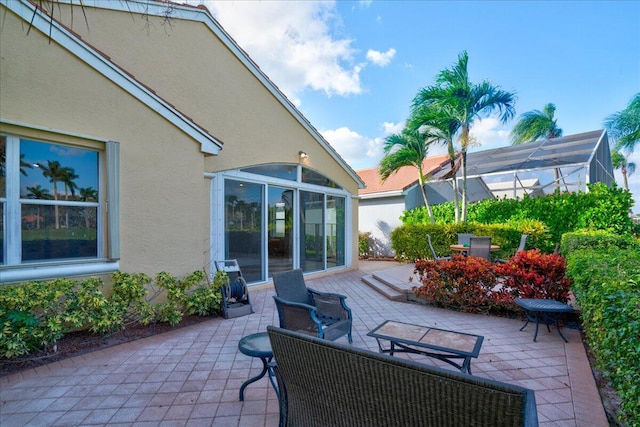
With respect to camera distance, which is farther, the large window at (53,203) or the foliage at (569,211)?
the foliage at (569,211)

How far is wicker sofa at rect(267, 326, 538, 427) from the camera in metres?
1.17

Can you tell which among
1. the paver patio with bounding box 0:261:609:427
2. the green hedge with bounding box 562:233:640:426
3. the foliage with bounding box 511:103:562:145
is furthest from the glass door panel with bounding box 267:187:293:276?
the foliage with bounding box 511:103:562:145

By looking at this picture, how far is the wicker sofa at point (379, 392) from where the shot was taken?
1.17 metres

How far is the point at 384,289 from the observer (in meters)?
8.04

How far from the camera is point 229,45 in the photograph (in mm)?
8094

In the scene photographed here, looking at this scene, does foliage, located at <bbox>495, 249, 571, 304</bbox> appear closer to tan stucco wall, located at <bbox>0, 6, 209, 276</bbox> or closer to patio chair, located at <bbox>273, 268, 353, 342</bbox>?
patio chair, located at <bbox>273, 268, 353, 342</bbox>

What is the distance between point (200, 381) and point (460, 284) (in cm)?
496

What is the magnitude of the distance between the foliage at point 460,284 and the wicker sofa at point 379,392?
5.15 meters

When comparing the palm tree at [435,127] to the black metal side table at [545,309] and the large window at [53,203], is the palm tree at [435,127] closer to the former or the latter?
the black metal side table at [545,309]

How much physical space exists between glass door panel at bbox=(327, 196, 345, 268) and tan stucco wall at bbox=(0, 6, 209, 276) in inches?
198

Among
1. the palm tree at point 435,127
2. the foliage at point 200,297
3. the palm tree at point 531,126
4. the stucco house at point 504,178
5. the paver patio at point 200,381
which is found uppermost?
the palm tree at point 531,126

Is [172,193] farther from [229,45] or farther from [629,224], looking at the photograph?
[629,224]

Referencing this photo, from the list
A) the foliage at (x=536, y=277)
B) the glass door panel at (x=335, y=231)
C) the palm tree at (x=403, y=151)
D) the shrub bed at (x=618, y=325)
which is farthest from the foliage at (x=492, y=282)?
the palm tree at (x=403, y=151)

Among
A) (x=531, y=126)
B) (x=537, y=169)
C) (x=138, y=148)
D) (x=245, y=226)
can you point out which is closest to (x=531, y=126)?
(x=531, y=126)
